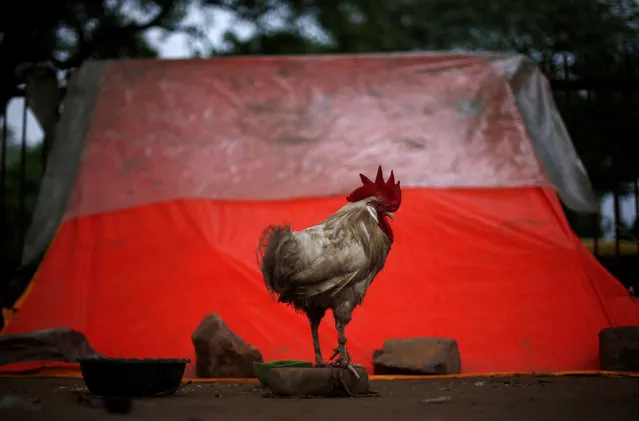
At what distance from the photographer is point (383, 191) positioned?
147 inches

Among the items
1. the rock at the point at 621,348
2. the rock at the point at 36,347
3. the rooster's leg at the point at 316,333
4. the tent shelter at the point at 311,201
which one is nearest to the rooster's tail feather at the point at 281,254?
the rooster's leg at the point at 316,333

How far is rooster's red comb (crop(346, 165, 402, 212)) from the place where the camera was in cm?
370

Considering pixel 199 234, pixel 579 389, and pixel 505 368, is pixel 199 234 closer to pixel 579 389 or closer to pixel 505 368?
pixel 505 368

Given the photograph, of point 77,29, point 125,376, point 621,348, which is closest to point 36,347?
point 125,376

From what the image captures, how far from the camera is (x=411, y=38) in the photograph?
1599 centimetres

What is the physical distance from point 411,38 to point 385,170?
10.9m

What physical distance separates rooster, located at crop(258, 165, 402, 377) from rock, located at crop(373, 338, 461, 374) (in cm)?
102

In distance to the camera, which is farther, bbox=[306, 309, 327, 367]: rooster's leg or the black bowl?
bbox=[306, 309, 327, 367]: rooster's leg

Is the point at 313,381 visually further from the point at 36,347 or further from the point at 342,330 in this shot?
the point at 36,347

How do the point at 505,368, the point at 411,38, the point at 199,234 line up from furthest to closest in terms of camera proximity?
1. the point at 411,38
2. the point at 199,234
3. the point at 505,368

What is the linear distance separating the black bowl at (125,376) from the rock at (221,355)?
40.4 inches

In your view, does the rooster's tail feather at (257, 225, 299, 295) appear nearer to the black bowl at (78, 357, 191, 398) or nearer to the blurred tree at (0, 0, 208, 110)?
the black bowl at (78, 357, 191, 398)

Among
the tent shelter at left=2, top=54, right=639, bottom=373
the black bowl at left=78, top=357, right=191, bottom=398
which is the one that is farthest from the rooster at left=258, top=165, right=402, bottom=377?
the tent shelter at left=2, top=54, right=639, bottom=373

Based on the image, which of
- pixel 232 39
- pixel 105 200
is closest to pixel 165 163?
pixel 105 200
